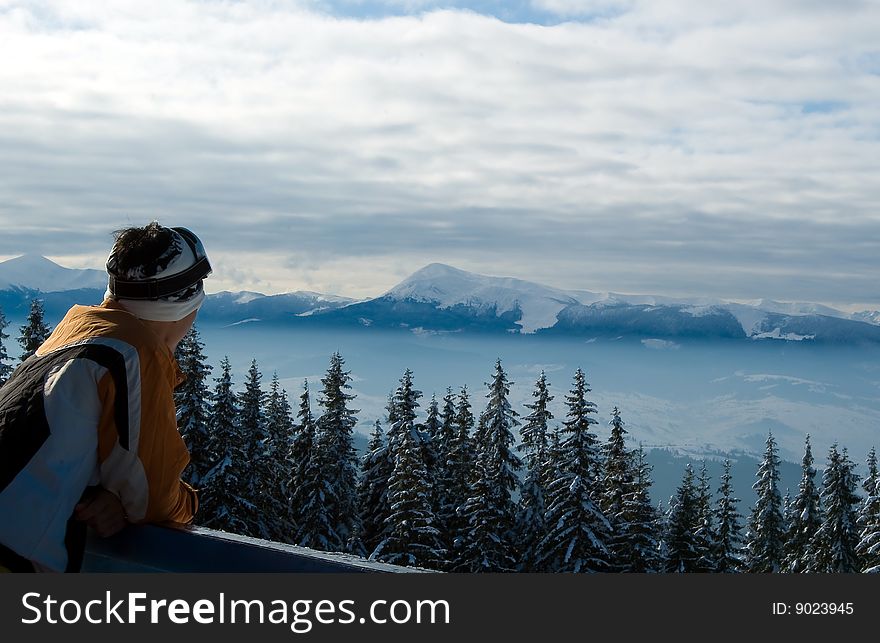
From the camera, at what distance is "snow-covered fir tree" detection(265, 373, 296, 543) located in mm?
35456

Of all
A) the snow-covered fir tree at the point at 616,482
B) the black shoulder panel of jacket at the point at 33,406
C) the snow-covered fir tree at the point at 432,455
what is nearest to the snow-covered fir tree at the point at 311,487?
the snow-covered fir tree at the point at 432,455

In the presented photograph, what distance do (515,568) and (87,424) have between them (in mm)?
34564

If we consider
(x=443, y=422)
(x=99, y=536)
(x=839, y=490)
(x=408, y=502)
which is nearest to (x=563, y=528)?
(x=408, y=502)

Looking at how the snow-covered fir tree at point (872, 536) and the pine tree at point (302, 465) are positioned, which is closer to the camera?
the snow-covered fir tree at point (872, 536)

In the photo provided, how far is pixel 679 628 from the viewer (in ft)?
8.70

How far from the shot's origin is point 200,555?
2.96 metres

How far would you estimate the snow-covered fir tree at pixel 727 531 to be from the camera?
48.5 m

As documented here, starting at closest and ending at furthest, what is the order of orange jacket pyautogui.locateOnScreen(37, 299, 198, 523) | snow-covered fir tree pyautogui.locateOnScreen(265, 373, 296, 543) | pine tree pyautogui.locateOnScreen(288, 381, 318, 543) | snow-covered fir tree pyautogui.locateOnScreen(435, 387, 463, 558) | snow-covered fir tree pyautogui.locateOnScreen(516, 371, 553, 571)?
orange jacket pyautogui.locateOnScreen(37, 299, 198, 523)
snow-covered fir tree pyautogui.locateOnScreen(435, 387, 463, 558)
snow-covered fir tree pyautogui.locateOnScreen(265, 373, 296, 543)
snow-covered fir tree pyautogui.locateOnScreen(516, 371, 553, 571)
pine tree pyautogui.locateOnScreen(288, 381, 318, 543)

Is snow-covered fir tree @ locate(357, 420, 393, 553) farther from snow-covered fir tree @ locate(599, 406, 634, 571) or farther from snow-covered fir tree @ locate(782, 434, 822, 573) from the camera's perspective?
snow-covered fir tree @ locate(782, 434, 822, 573)

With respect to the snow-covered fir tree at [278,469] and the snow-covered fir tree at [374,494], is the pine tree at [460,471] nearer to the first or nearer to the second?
the snow-covered fir tree at [374,494]

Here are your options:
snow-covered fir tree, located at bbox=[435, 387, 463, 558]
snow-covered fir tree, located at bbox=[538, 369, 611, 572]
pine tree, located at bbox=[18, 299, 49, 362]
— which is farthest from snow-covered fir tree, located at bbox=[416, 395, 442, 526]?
pine tree, located at bbox=[18, 299, 49, 362]

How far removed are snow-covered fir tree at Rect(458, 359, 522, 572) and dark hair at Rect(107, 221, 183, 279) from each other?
30.8 metres

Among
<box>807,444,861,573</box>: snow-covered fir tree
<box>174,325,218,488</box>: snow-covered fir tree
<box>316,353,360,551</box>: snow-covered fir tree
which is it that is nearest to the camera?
<box>174,325,218,488</box>: snow-covered fir tree

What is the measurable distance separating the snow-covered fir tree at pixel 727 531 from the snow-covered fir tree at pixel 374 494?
2102cm
